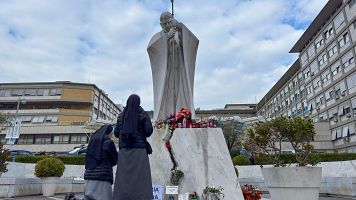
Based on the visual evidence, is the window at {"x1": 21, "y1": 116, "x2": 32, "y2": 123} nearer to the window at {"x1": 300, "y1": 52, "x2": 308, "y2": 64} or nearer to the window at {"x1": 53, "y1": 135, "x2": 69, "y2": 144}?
the window at {"x1": 53, "y1": 135, "x2": 69, "y2": 144}

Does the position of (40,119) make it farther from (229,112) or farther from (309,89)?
(309,89)

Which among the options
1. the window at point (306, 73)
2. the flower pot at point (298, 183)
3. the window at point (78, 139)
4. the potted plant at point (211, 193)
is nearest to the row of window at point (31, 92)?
the window at point (78, 139)

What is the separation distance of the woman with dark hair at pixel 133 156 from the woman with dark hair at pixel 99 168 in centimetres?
14

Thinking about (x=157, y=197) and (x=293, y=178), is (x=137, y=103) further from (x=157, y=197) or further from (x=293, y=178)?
(x=293, y=178)

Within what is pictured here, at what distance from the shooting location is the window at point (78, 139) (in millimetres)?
48688

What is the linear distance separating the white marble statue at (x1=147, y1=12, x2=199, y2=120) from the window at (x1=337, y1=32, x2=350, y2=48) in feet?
116

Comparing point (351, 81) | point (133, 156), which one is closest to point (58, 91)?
point (351, 81)

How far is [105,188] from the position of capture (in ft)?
15.4

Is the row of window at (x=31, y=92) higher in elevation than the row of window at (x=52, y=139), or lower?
higher

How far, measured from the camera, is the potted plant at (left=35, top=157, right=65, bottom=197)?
12086mm

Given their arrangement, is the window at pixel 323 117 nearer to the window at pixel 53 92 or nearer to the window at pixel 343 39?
the window at pixel 343 39

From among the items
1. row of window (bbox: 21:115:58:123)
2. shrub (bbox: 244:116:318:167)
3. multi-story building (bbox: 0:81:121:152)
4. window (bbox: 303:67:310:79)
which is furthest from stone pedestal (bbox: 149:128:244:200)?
row of window (bbox: 21:115:58:123)

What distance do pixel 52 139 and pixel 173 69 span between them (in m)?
43.8

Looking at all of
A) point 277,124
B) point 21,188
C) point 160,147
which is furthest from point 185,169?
point 21,188
